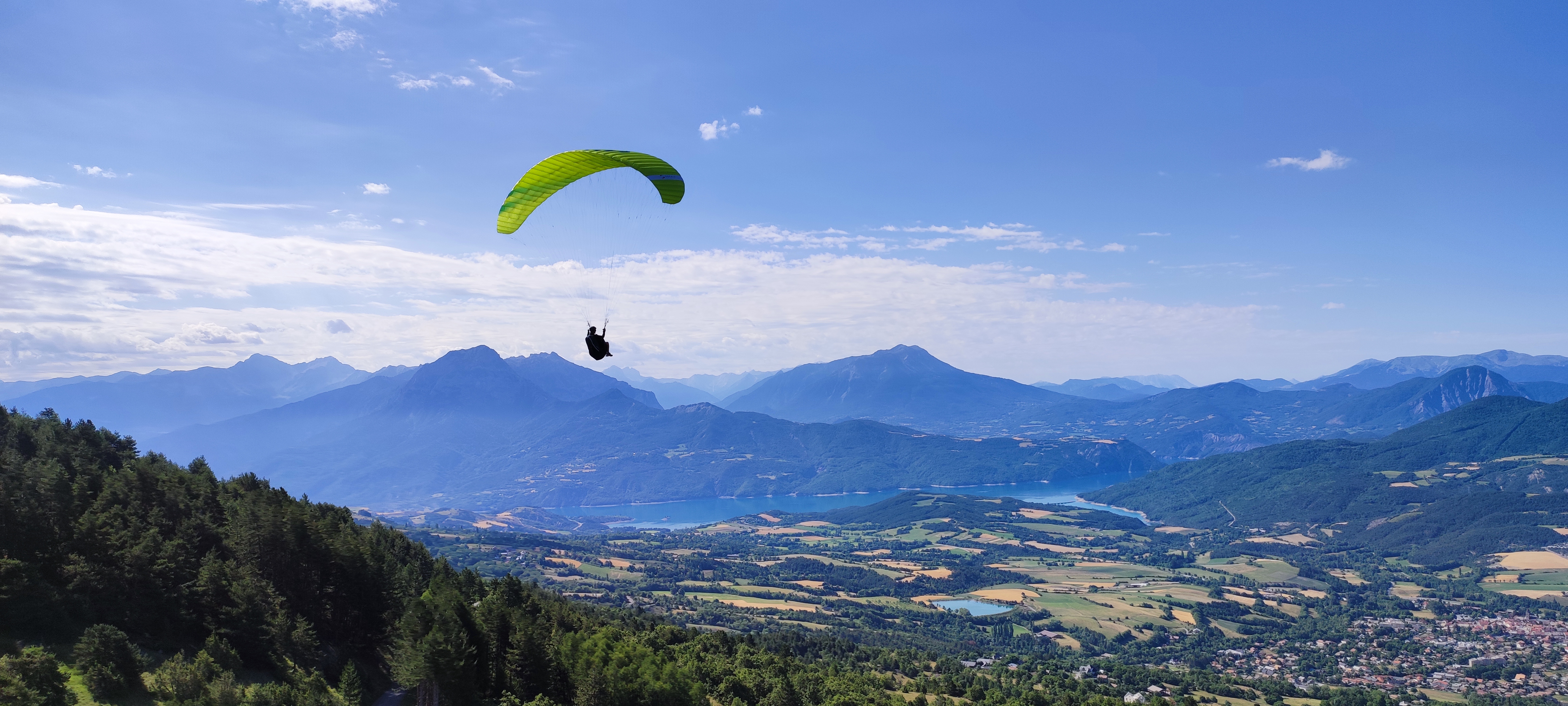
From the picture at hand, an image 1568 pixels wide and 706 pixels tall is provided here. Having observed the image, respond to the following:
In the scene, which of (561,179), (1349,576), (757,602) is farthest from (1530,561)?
(561,179)

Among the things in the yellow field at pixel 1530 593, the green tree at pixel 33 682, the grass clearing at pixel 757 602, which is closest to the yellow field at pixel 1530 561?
the yellow field at pixel 1530 593

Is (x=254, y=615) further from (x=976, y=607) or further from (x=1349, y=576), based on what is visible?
(x=1349, y=576)

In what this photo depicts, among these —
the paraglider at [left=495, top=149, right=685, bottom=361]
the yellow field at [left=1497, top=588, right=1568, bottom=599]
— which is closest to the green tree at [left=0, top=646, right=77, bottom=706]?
the paraglider at [left=495, top=149, right=685, bottom=361]

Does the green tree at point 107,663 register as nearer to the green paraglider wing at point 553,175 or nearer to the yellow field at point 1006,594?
the green paraglider wing at point 553,175

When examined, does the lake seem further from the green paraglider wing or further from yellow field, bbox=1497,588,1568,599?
the green paraglider wing

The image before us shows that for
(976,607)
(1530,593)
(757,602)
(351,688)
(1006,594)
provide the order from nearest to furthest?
(351,688), (757,602), (1530,593), (976,607), (1006,594)

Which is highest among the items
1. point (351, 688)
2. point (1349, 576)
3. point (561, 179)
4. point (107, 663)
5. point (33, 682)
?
point (561, 179)

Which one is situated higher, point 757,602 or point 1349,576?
point 1349,576
